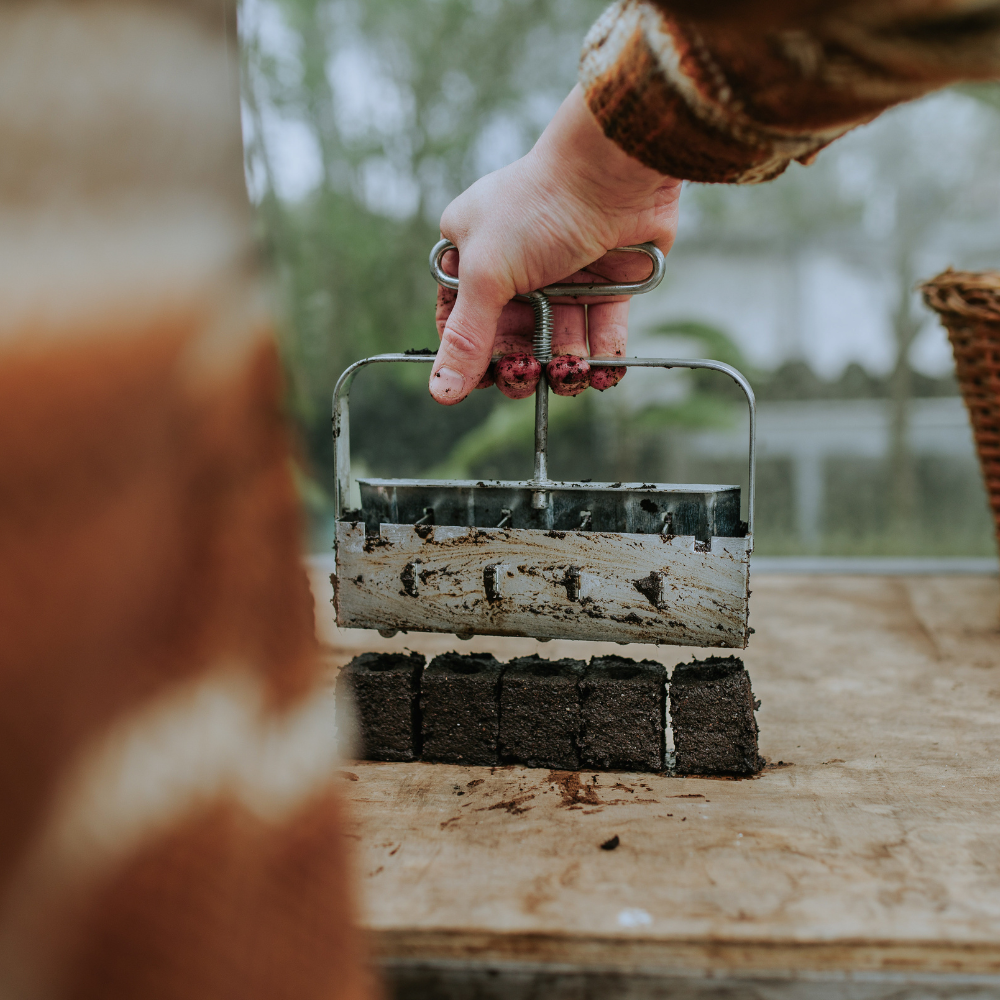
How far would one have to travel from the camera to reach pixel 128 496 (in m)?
0.26

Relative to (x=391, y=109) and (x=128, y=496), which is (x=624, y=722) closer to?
(x=128, y=496)

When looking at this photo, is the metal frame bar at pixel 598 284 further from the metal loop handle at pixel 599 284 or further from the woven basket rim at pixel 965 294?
the woven basket rim at pixel 965 294

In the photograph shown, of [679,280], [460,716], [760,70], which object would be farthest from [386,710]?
[679,280]

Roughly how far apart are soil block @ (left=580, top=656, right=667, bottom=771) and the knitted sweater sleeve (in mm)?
666

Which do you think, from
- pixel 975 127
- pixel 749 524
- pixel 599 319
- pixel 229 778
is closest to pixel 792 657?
pixel 749 524

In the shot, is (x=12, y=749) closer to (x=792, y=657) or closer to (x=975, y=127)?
(x=792, y=657)

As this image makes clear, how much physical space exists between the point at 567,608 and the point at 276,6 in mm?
3009

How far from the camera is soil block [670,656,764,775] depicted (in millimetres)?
1123

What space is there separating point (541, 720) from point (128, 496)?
97cm

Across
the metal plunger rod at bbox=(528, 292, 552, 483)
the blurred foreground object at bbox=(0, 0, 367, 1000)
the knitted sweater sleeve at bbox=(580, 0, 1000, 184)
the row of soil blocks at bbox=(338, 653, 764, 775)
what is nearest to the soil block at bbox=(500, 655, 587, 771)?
the row of soil blocks at bbox=(338, 653, 764, 775)

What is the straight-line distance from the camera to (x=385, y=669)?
1.21m

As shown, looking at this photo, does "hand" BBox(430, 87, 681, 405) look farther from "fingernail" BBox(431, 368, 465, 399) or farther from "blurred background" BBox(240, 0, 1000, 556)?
"blurred background" BBox(240, 0, 1000, 556)

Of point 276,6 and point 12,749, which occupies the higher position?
point 276,6

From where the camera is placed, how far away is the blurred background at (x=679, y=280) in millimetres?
2977
